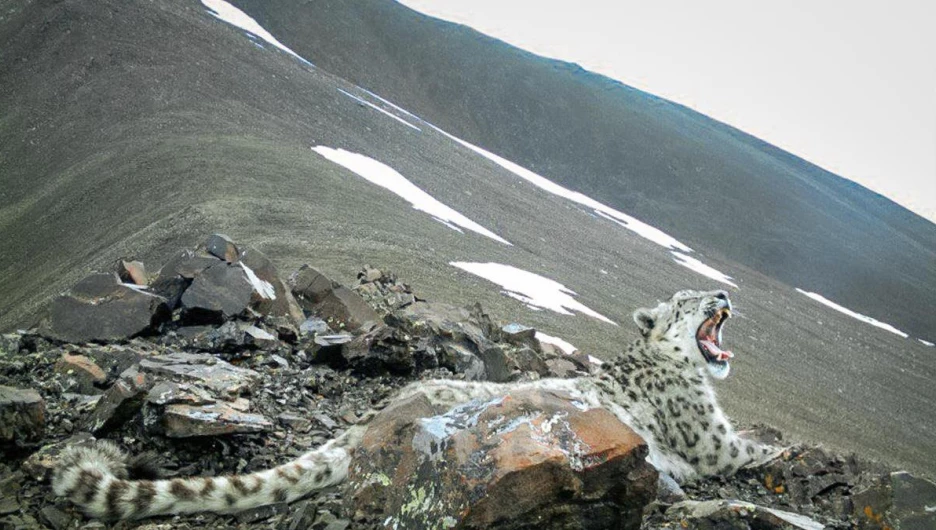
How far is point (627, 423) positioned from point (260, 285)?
632 centimetres

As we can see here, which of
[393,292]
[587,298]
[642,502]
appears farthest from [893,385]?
[642,502]

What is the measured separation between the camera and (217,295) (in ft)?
35.6

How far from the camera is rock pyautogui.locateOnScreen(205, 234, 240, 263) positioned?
41.1ft

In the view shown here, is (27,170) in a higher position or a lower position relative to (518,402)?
lower

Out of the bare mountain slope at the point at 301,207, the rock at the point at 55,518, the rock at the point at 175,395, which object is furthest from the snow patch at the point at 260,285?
the bare mountain slope at the point at 301,207

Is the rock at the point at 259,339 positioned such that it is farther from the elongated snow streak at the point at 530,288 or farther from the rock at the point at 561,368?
the elongated snow streak at the point at 530,288

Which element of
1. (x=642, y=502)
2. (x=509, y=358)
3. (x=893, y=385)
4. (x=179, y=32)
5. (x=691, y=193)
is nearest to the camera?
(x=642, y=502)

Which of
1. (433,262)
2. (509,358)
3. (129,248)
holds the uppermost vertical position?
(509,358)

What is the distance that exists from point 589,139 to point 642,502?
129669 mm

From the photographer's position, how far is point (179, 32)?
62.8m

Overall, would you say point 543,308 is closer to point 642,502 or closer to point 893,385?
point 642,502

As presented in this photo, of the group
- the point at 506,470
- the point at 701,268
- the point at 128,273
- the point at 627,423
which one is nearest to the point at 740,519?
the point at 506,470

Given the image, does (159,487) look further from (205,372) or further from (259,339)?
(259,339)

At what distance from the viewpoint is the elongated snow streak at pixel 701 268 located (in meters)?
76.8
